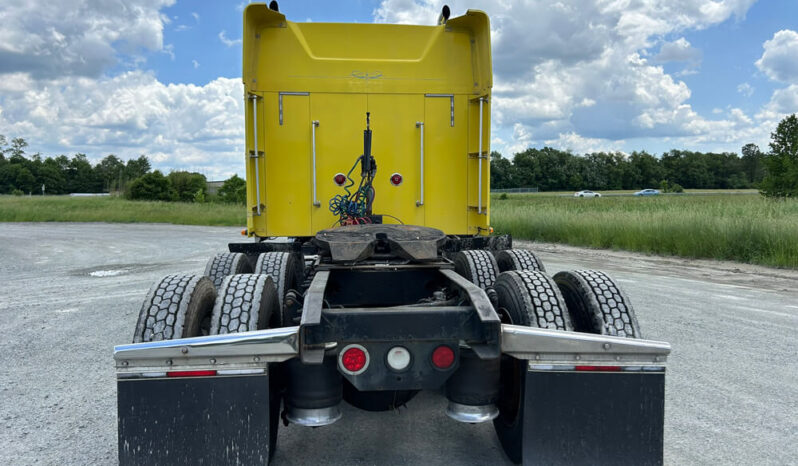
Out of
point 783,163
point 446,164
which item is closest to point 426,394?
point 446,164

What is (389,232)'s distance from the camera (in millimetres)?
4398

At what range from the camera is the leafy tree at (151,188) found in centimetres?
6675

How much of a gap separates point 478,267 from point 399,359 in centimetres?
233

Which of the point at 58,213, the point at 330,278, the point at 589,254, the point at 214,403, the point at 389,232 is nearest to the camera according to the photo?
the point at 214,403

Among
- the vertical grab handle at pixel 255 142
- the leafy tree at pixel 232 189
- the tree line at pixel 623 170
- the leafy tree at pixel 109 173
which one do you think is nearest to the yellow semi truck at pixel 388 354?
the vertical grab handle at pixel 255 142

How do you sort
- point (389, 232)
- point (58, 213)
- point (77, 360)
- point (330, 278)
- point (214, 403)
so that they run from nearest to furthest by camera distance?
point (214, 403), point (330, 278), point (389, 232), point (77, 360), point (58, 213)

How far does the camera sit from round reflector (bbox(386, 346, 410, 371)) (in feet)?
9.00

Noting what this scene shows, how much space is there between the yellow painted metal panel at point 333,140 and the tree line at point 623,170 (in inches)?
3443

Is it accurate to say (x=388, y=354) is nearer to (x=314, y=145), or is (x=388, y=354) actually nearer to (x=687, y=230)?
(x=314, y=145)

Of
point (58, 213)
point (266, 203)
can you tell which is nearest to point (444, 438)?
point (266, 203)

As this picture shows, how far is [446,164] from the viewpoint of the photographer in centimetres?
629

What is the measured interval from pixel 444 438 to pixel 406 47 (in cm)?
422

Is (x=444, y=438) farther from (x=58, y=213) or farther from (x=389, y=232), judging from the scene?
(x=58, y=213)

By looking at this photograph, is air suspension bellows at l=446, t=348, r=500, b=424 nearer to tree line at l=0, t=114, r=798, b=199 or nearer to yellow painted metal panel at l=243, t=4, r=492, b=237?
yellow painted metal panel at l=243, t=4, r=492, b=237
